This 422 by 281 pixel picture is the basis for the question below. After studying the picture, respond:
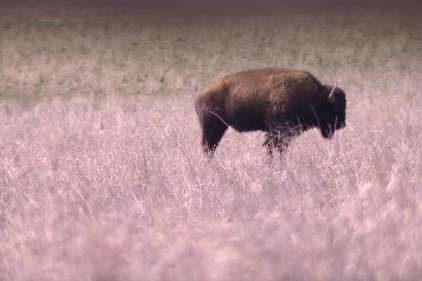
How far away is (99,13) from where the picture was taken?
1227 inches

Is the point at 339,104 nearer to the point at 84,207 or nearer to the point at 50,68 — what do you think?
the point at 84,207

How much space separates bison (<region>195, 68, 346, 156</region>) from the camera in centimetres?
642

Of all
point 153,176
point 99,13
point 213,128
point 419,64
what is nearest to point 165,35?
point 99,13

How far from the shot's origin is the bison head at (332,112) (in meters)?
6.44

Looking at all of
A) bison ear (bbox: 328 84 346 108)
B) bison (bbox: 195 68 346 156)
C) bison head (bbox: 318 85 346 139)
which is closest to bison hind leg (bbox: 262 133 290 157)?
bison (bbox: 195 68 346 156)

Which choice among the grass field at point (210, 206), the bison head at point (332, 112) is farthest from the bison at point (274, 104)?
the grass field at point (210, 206)

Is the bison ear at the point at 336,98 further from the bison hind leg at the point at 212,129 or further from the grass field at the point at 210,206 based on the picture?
the bison hind leg at the point at 212,129

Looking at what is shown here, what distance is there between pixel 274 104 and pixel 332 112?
2.06 feet

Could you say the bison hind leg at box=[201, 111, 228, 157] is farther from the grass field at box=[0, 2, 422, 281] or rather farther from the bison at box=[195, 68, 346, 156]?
the grass field at box=[0, 2, 422, 281]

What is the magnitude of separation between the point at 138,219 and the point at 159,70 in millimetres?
20819

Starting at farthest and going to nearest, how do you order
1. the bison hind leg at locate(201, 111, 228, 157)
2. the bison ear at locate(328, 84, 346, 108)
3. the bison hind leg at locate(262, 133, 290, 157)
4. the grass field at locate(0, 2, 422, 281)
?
the bison hind leg at locate(201, 111, 228, 157) < the bison ear at locate(328, 84, 346, 108) < the bison hind leg at locate(262, 133, 290, 157) < the grass field at locate(0, 2, 422, 281)

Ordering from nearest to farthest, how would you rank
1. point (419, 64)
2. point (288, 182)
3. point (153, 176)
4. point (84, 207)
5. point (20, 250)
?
point (20, 250) < point (84, 207) < point (288, 182) < point (153, 176) < point (419, 64)

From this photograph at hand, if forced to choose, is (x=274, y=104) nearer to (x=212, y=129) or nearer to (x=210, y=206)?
(x=212, y=129)

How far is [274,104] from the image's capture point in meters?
6.44
